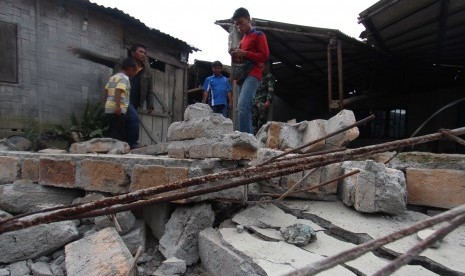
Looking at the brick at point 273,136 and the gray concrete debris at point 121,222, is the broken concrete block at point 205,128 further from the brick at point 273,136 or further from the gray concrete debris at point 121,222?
the brick at point 273,136

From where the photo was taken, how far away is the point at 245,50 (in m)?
3.75

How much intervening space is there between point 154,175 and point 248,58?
1998 mm

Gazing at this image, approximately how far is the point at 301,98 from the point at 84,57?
6.87 m

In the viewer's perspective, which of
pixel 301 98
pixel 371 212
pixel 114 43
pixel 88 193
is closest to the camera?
pixel 371 212

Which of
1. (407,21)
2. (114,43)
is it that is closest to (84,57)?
(114,43)

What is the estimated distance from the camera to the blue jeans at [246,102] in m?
3.67

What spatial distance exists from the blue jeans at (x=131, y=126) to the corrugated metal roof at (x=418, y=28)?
12.1 ft

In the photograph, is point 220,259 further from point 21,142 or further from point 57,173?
point 21,142

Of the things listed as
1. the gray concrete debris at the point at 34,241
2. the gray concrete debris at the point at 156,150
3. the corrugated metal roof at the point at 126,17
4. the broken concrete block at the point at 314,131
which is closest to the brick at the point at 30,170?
the gray concrete debris at the point at 34,241

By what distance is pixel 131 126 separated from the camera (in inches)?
181

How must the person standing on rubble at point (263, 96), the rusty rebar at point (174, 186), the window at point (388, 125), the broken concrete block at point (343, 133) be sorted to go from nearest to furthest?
the rusty rebar at point (174, 186)
the broken concrete block at point (343, 133)
the person standing on rubble at point (263, 96)
the window at point (388, 125)

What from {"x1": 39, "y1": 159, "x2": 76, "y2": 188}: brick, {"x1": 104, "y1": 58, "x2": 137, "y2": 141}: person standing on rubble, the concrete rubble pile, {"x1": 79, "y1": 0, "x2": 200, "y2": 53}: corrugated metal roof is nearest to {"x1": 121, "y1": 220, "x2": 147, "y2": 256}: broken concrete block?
the concrete rubble pile

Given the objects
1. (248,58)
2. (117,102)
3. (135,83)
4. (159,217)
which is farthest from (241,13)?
(159,217)

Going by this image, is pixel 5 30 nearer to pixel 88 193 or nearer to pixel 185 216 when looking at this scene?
pixel 88 193
